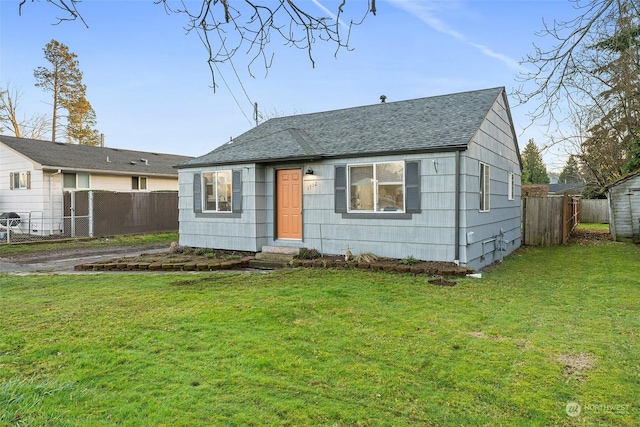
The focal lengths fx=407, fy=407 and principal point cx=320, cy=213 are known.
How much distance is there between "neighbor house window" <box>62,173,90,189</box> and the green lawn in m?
12.1

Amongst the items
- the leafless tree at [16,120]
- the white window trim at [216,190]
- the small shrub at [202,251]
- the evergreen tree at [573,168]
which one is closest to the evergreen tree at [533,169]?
the evergreen tree at [573,168]

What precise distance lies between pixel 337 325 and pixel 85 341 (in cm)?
271

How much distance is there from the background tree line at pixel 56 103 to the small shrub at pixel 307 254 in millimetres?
24272

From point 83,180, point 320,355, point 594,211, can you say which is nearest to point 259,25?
point 320,355

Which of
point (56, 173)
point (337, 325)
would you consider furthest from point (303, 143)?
point (56, 173)

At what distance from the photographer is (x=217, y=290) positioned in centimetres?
690

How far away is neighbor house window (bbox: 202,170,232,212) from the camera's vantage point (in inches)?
442

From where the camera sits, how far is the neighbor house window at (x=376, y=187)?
354 inches

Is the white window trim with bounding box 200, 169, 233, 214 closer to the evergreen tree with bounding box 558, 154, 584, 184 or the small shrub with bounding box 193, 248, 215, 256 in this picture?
the small shrub with bounding box 193, 248, 215, 256

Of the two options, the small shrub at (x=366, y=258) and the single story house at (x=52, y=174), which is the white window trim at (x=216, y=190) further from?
the single story house at (x=52, y=174)

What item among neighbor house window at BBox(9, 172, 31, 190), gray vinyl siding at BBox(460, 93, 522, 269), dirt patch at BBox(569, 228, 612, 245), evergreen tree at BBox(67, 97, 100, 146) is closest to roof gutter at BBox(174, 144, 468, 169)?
gray vinyl siding at BBox(460, 93, 522, 269)

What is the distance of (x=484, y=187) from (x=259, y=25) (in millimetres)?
8065

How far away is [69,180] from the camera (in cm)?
1770

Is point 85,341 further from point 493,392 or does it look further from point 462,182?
point 462,182
